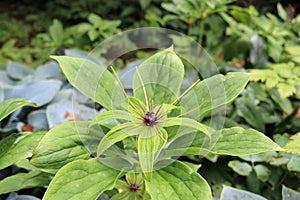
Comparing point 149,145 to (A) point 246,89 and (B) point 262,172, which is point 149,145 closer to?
(B) point 262,172

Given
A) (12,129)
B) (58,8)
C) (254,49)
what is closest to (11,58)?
(58,8)

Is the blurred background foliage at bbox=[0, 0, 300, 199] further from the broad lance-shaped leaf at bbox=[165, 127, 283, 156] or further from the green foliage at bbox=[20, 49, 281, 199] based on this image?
the broad lance-shaped leaf at bbox=[165, 127, 283, 156]

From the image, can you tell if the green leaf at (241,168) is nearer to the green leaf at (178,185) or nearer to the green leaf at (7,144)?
the green leaf at (178,185)

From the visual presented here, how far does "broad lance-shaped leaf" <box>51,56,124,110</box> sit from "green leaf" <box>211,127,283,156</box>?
27 centimetres

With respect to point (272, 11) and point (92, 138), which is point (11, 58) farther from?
point (92, 138)

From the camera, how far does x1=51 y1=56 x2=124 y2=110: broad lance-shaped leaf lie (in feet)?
3.33

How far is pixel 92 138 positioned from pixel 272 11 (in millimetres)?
2578

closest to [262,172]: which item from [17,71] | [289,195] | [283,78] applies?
[289,195]

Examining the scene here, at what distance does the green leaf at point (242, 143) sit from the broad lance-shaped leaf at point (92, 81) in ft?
0.89

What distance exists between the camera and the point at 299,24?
2062 mm

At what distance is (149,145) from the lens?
878 mm

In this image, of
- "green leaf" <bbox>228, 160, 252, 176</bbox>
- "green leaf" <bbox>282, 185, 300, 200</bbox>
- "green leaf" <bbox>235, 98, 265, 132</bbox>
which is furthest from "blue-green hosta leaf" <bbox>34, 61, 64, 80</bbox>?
"green leaf" <bbox>282, 185, 300, 200</bbox>

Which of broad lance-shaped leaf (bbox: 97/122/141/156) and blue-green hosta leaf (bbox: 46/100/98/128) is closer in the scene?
broad lance-shaped leaf (bbox: 97/122/141/156)

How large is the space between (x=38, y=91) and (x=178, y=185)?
106cm
